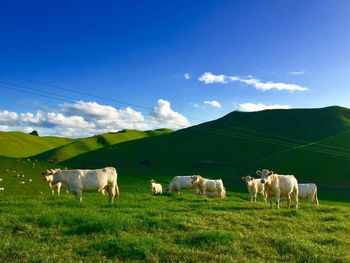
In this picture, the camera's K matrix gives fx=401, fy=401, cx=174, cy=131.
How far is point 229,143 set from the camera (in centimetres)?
15350

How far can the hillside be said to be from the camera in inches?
5260

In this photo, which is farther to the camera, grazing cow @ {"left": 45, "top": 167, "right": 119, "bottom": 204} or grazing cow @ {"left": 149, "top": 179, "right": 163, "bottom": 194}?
grazing cow @ {"left": 149, "top": 179, "right": 163, "bottom": 194}

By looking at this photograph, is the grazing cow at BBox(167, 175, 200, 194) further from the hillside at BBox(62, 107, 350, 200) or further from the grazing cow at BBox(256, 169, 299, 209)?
the hillside at BBox(62, 107, 350, 200)

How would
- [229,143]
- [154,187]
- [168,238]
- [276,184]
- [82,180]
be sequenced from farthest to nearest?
[229,143], [154,187], [276,184], [82,180], [168,238]

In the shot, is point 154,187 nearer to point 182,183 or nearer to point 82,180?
point 182,183

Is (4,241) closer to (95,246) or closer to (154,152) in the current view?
(95,246)

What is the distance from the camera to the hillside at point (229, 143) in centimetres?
13360

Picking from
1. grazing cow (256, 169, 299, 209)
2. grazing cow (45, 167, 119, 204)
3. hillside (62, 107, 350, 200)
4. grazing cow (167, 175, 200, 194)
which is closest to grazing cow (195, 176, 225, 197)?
grazing cow (167, 175, 200, 194)

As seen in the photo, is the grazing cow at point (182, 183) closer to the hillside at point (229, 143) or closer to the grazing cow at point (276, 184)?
the grazing cow at point (276, 184)

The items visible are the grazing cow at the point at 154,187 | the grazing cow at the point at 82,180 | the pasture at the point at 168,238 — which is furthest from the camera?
the grazing cow at the point at 154,187

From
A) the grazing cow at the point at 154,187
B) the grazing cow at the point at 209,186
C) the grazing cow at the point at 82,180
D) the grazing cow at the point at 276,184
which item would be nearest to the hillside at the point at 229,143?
the grazing cow at the point at 154,187

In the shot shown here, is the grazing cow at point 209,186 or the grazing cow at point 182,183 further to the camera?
the grazing cow at point 182,183

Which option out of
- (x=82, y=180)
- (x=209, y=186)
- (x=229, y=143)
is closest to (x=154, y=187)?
(x=209, y=186)

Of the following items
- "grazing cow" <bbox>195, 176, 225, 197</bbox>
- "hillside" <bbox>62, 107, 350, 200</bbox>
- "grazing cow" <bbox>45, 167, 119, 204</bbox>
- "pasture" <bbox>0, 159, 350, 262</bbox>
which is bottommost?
"pasture" <bbox>0, 159, 350, 262</bbox>
